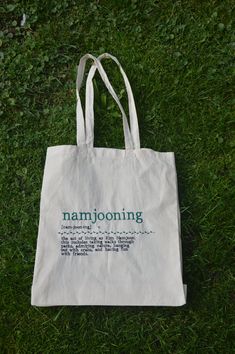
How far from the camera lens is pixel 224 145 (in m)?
1.40

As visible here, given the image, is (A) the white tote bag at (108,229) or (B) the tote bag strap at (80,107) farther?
(B) the tote bag strap at (80,107)

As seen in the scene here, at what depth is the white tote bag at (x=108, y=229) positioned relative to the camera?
1164mm

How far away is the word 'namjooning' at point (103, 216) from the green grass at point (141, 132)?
0.58 ft

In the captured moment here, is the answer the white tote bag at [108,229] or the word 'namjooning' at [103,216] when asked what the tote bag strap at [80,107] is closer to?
the white tote bag at [108,229]

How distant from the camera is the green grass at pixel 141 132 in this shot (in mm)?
1222

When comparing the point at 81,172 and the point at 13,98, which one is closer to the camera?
the point at 81,172

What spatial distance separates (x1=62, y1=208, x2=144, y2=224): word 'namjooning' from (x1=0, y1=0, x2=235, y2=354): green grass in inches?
6.9

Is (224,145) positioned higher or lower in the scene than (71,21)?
lower

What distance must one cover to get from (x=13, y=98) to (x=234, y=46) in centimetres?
82

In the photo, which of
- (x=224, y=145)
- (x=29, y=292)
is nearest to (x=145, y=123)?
(x=224, y=145)

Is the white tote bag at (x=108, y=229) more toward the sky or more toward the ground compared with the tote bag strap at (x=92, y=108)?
→ more toward the ground

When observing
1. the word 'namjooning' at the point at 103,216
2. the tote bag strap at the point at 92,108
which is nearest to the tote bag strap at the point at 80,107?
the tote bag strap at the point at 92,108

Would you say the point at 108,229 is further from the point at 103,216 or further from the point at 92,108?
the point at 92,108

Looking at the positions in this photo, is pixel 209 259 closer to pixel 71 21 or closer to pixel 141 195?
pixel 141 195
